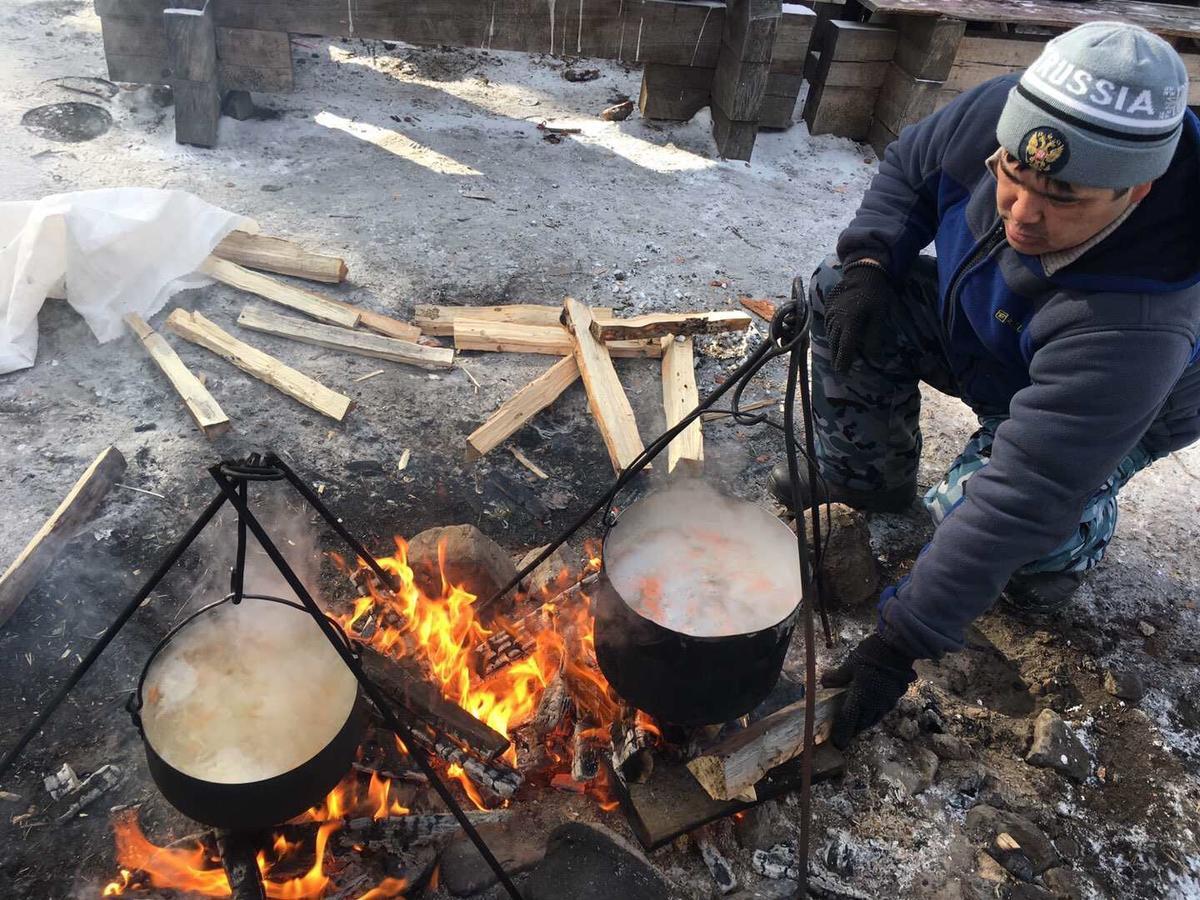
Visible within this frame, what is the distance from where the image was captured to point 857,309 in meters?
3.66

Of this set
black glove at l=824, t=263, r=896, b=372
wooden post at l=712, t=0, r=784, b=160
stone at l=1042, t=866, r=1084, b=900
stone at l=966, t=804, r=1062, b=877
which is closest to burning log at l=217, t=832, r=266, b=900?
stone at l=966, t=804, r=1062, b=877

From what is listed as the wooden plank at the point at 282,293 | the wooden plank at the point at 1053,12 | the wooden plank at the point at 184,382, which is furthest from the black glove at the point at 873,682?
the wooden plank at the point at 1053,12

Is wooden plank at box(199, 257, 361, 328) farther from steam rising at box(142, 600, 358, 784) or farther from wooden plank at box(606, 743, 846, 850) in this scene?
wooden plank at box(606, 743, 846, 850)

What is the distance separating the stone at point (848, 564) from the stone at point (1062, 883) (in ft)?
4.21

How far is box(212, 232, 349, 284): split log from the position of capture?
5285mm

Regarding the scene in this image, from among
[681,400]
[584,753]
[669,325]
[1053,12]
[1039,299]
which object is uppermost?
[1053,12]

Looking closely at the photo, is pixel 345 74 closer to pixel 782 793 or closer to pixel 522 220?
pixel 522 220

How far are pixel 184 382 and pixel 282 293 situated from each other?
1001mm

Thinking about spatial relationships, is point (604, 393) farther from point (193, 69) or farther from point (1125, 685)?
point (193, 69)

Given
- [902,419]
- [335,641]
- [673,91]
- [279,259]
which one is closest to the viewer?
[335,641]

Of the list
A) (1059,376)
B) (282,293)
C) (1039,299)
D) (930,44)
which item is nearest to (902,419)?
(1039,299)

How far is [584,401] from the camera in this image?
191 inches

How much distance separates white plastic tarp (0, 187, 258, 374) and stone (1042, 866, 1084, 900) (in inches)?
209

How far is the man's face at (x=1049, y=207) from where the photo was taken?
Result: 7.96 feet
